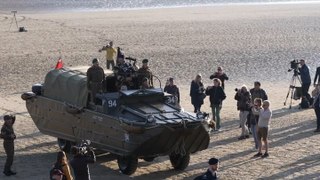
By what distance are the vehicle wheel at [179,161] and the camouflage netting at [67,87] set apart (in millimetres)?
2400

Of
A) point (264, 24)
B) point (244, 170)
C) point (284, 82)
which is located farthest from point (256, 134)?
point (264, 24)

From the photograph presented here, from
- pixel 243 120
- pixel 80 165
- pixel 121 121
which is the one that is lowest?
pixel 243 120

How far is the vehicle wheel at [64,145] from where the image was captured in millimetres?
17641

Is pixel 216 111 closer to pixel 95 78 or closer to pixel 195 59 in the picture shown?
pixel 95 78

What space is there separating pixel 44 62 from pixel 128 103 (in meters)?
17.3

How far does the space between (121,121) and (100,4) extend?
206 ft

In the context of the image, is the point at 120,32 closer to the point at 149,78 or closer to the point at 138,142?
the point at 149,78

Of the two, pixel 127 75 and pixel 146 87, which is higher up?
pixel 127 75

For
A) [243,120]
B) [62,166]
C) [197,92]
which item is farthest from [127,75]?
[62,166]

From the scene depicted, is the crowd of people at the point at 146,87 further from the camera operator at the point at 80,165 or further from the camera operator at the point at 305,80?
the camera operator at the point at 305,80

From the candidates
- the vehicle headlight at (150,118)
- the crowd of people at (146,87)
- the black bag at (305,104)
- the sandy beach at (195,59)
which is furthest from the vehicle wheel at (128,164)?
the black bag at (305,104)

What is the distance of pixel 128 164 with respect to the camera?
50.4ft

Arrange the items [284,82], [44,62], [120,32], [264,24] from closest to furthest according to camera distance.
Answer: [284,82]
[44,62]
[120,32]
[264,24]

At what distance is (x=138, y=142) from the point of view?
1467 cm
